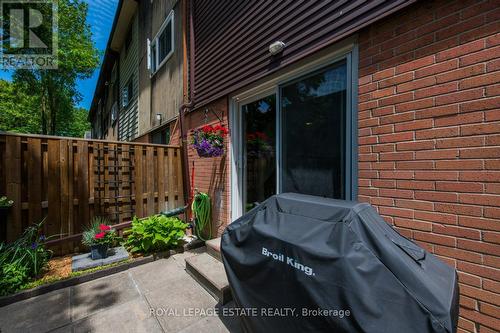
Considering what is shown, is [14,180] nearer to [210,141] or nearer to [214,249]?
[210,141]

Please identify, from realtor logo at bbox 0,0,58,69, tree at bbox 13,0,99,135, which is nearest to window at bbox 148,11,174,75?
realtor logo at bbox 0,0,58,69

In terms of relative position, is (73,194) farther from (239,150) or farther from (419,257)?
(419,257)

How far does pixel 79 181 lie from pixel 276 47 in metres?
3.76

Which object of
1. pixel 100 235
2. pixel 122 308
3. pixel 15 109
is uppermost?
pixel 15 109

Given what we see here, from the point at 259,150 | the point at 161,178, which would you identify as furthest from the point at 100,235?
the point at 259,150

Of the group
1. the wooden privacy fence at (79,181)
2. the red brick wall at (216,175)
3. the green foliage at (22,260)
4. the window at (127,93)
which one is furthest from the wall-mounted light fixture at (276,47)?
the window at (127,93)

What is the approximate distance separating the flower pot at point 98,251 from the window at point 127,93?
22.7 feet

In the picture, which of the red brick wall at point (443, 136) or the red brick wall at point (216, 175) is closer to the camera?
the red brick wall at point (443, 136)

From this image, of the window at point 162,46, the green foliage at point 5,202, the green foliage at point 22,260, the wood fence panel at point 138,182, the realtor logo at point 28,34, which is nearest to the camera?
the green foliage at point 22,260

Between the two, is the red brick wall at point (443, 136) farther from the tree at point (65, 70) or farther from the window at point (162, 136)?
the tree at point (65, 70)

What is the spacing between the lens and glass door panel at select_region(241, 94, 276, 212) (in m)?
3.02

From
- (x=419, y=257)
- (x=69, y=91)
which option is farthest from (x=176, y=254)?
(x=69, y=91)

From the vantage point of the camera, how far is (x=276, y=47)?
2.69 metres

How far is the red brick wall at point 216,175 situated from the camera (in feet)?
12.0
